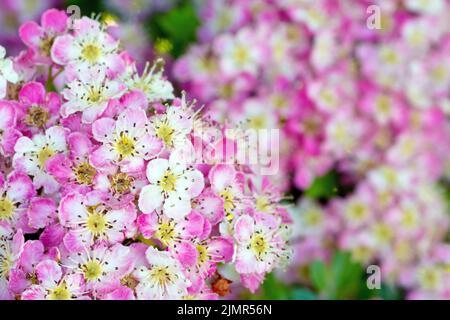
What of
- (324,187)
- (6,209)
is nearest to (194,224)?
(6,209)

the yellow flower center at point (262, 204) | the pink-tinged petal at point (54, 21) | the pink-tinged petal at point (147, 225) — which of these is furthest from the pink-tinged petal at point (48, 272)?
the pink-tinged petal at point (54, 21)

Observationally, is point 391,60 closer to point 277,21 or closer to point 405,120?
point 405,120

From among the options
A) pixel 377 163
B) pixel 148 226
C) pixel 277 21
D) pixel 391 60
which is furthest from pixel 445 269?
pixel 148 226

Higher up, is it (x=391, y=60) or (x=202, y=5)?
(x=202, y=5)

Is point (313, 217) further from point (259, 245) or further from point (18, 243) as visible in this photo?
point (18, 243)

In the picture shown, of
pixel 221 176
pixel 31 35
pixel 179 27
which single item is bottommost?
pixel 221 176

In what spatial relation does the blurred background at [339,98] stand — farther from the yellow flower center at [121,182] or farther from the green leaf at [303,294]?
the yellow flower center at [121,182]
